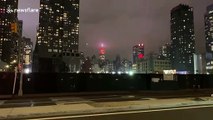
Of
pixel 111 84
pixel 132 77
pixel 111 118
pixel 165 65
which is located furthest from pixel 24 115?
pixel 165 65

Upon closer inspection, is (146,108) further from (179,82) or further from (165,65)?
(165,65)

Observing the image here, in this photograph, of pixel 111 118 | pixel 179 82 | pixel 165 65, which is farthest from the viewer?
pixel 165 65

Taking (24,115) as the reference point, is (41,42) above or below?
above

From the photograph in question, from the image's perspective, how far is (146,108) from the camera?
51.2 feet

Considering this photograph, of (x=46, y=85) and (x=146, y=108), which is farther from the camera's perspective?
(x=46, y=85)

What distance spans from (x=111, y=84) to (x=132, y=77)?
3.42m

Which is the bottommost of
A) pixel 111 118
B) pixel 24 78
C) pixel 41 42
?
pixel 111 118

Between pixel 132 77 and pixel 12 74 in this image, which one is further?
pixel 132 77

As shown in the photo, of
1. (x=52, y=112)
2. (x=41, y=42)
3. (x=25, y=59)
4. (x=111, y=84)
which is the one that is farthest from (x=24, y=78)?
(x=41, y=42)

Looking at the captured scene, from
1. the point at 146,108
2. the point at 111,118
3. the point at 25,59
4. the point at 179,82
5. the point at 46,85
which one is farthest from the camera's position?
the point at 179,82

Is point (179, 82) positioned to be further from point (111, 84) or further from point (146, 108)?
point (146, 108)

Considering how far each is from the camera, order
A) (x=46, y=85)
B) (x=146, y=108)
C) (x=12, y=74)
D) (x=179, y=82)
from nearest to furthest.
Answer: (x=146, y=108), (x=12, y=74), (x=46, y=85), (x=179, y=82)

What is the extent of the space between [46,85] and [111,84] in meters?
8.63

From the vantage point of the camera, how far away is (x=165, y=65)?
187750 millimetres
